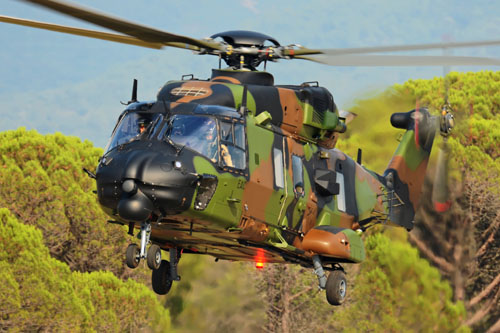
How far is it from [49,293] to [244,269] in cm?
674

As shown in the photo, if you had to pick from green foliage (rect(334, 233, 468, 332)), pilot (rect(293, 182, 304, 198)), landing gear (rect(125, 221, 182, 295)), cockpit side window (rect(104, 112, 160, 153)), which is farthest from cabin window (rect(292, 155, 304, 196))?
green foliage (rect(334, 233, 468, 332))

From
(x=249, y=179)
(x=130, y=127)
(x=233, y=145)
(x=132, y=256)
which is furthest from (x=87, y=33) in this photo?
(x=132, y=256)

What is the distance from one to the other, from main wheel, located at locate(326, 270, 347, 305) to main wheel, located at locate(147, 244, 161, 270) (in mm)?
2841

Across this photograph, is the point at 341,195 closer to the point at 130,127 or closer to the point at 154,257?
the point at 154,257

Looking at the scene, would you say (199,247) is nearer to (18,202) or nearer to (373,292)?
(373,292)

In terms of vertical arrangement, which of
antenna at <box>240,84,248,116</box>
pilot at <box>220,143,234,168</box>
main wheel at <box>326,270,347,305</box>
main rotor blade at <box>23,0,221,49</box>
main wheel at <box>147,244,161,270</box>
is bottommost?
main wheel at <box>326,270,347,305</box>

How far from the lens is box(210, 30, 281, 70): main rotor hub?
51.7 feet

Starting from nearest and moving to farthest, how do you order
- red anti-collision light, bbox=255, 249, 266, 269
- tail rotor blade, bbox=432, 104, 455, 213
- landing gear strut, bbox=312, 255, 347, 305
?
red anti-collision light, bbox=255, 249, 266, 269 → landing gear strut, bbox=312, 255, 347, 305 → tail rotor blade, bbox=432, 104, 455, 213

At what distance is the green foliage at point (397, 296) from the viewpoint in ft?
96.9

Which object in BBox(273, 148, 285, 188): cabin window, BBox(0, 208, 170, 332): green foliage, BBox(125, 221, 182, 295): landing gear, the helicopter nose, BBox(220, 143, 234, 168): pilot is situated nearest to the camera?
the helicopter nose

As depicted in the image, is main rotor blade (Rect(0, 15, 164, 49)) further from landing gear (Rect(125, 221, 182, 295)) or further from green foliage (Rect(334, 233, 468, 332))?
green foliage (Rect(334, 233, 468, 332))

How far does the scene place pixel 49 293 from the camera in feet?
96.2

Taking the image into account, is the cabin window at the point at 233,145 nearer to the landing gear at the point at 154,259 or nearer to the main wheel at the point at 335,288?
the landing gear at the point at 154,259

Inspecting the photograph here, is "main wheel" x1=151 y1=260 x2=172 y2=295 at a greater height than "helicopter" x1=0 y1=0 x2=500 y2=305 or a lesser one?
lesser
